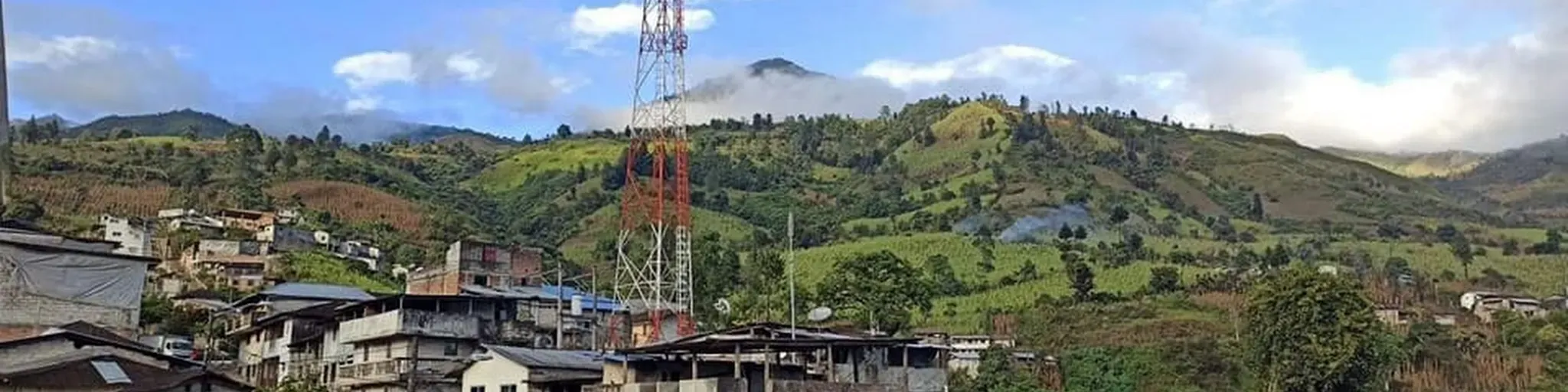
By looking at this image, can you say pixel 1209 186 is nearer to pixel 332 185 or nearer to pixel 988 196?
pixel 988 196

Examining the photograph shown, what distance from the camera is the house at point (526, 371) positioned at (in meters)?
34.3

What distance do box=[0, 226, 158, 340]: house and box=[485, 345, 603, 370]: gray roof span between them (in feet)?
32.8

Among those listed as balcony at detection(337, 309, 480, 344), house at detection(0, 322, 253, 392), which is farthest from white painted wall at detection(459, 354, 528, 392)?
house at detection(0, 322, 253, 392)

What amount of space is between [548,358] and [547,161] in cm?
12147

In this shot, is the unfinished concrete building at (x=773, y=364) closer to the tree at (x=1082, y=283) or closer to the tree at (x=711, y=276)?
the tree at (x=711, y=276)

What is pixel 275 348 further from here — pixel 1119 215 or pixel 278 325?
pixel 1119 215

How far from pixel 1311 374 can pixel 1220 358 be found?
12654 mm

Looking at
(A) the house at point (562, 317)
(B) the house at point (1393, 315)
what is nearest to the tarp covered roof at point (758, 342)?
(A) the house at point (562, 317)

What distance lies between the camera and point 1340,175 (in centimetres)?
18012

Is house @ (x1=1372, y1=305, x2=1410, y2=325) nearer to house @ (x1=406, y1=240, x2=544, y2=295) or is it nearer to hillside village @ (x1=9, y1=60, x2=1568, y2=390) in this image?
hillside village @ (x1=9, y1=60, x2=1568, y2=390)

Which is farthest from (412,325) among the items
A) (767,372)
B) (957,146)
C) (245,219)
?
(957,146)

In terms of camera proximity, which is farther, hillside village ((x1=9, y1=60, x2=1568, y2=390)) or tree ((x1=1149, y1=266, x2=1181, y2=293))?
tree ((x1=1149, y1=266, x2=1181, y2=293))

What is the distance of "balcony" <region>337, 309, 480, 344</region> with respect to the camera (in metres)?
38.7

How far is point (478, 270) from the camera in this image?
61.2 m
